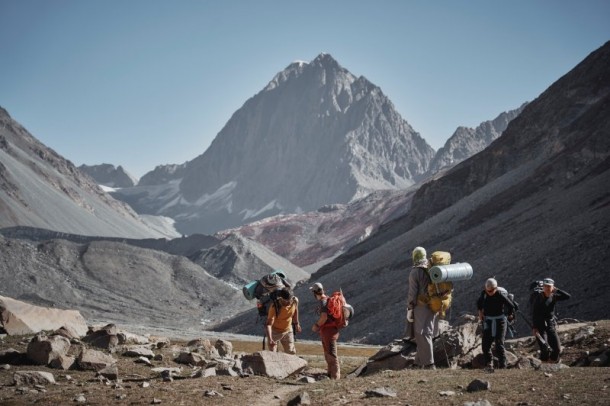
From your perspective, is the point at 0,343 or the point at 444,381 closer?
the point at 444,381

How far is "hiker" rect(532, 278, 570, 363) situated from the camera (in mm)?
14406

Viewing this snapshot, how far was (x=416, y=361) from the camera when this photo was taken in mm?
13758

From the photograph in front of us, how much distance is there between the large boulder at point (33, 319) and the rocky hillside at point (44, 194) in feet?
345

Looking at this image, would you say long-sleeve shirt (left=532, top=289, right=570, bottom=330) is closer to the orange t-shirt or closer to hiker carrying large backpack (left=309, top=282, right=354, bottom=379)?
hiker carrying large backpack (left=309, top=282, right=354, bottom=379)

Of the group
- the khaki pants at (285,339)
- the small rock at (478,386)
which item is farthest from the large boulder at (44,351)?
the small rock at (478,386)

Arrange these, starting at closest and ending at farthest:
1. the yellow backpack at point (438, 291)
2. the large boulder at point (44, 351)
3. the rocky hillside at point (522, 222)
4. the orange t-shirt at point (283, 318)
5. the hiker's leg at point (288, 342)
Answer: the yellow backpack at point (438, 291), the large boulder at point (44, 351), the orange t-shirt at point (283, 318), the hiker's leg at point (288, 342), the rocky hillside at point (522, 222)

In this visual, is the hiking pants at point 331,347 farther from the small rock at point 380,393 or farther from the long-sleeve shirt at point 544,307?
the long-sleeve shirt at point 544,307

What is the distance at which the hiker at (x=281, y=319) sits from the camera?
49.1 feet

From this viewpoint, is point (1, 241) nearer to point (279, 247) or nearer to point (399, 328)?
point (399, 328)

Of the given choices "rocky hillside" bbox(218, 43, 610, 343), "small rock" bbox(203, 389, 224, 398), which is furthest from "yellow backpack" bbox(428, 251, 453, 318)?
"rocky hillside" bbox(218, 43, 610, 343)

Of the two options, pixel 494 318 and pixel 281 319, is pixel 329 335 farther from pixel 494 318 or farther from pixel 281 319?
pixel 494 318

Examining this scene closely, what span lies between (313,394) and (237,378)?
258cm

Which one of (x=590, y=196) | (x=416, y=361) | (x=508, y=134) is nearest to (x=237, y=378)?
(x=416, y=361)

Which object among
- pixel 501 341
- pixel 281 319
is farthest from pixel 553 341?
pixel 281 319
